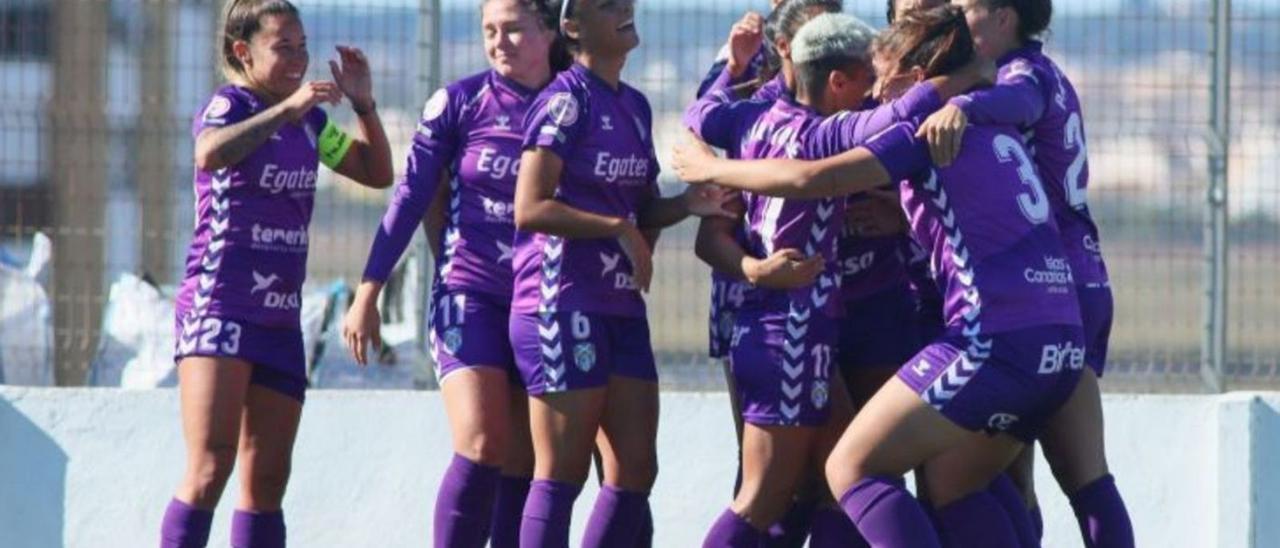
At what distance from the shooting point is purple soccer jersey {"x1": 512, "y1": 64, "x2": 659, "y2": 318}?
290 inches

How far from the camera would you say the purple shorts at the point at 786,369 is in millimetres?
7125

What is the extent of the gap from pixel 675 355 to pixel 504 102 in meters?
1.99

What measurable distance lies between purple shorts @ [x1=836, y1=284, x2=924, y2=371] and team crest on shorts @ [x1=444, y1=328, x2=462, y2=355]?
1.11 metres

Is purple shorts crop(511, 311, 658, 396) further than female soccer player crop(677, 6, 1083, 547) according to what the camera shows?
Yes

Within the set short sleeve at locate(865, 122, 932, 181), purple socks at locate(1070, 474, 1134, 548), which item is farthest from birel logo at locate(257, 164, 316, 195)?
purple socks at locate(1070, 474, 1134, 548)

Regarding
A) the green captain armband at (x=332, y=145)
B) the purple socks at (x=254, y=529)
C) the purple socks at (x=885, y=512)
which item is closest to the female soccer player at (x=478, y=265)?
the green captain armband at (x=332, y=145)

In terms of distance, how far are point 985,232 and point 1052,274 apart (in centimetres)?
22

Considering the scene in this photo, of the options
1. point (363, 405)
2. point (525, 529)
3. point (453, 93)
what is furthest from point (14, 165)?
point (525, 529)

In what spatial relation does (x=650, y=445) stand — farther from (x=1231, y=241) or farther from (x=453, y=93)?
(x=1231, y=241)

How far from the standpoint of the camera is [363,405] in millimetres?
9359

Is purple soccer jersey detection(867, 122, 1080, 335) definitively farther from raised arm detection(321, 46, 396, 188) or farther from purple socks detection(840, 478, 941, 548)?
raised arm detection(321, 46, 396, 188)

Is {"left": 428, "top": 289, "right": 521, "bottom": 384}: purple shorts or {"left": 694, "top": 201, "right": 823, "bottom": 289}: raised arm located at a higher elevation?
{"left": 694, "top": 201, "right": 823, "bottom": 289}: raised arm

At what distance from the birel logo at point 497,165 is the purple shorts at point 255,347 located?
2.46 ft

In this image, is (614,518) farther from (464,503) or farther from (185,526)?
(185,526)
